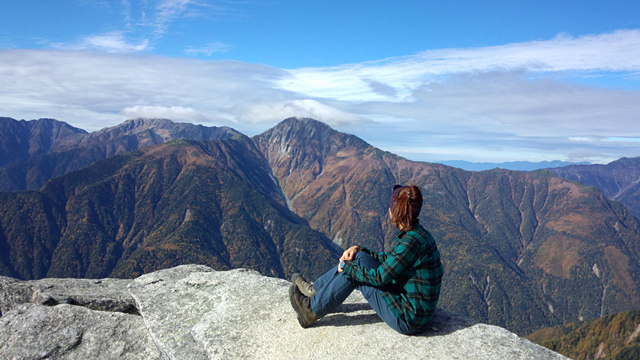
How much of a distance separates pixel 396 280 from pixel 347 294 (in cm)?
139

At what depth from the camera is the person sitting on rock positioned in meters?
8.62

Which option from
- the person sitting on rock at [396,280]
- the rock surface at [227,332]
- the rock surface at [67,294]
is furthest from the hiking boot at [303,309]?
the rock surface at [67,294]

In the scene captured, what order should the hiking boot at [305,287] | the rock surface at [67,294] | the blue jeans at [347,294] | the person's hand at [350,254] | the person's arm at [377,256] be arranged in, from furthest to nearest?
the rock surface at [67,294] < the person's arm at [377,256] < the hiking boot at [305,287] < the person's hand at [350,254] < the blue jeans at [347,294]

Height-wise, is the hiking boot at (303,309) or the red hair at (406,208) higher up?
the red hair at (406,208)

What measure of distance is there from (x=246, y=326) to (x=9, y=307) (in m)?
10.3

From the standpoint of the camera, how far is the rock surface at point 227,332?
31.3 feet

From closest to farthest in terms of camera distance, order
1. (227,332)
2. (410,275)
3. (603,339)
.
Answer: (410,275) → (227,332) → (603,339)

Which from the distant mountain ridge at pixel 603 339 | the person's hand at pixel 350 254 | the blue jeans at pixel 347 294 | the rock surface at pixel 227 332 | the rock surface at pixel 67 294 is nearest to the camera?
the rock surface at pixel 227 332

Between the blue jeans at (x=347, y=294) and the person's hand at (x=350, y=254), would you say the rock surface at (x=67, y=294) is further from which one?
the person's hand at (x=350, y=254)

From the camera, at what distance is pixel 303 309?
33.7 feet

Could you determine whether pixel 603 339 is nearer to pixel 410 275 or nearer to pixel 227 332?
pixel 410 275

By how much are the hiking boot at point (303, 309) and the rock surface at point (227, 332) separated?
1.06 feet

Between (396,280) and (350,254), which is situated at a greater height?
(350,254)

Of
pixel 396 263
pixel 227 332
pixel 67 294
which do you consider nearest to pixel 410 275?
pixel 396 263
